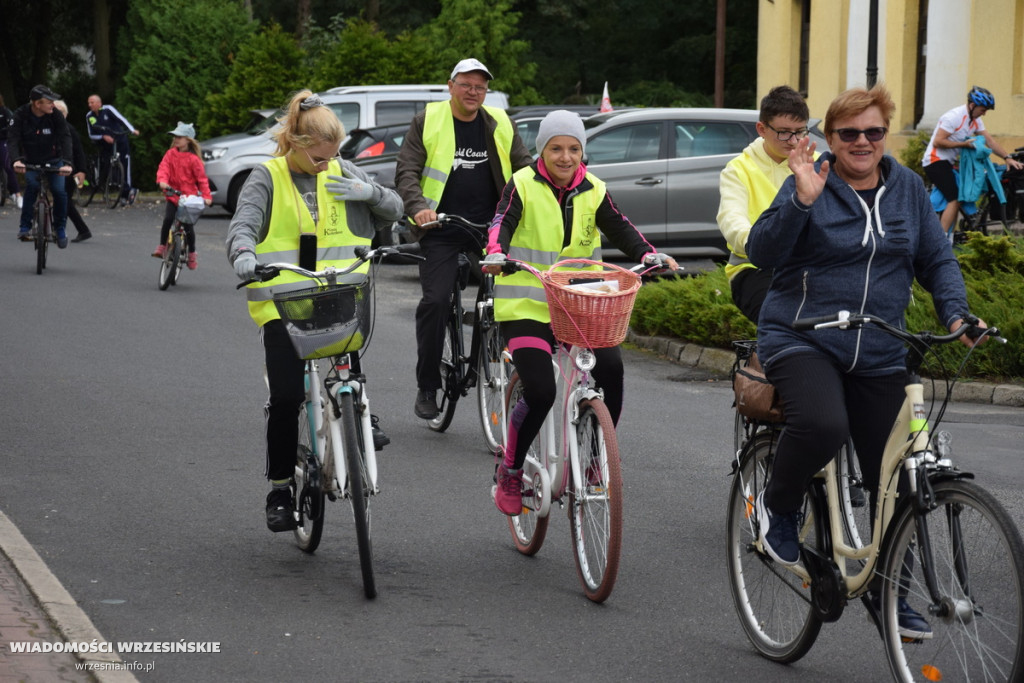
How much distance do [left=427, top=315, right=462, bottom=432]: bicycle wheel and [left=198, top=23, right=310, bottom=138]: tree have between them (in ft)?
69.4

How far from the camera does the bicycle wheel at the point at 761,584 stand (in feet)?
15.8

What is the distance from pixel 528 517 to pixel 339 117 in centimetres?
1941

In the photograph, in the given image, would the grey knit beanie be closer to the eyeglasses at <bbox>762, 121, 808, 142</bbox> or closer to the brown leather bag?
the eyeglasses at <bbox>762, 121, 808, 142</bbox>

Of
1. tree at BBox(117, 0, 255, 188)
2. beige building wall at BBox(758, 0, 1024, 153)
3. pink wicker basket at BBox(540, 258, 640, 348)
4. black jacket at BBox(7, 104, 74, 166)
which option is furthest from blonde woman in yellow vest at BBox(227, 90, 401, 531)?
tree at BBox(117, 0, 255, 188)

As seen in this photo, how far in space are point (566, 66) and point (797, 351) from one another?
45.8 meters

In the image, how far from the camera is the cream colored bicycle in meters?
3.91

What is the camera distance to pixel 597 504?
5.57 meters

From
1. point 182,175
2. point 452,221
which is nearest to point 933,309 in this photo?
point 452,221

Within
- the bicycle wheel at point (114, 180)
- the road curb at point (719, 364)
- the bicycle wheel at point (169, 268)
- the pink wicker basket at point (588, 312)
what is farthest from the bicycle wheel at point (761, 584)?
the bicycle wheel at point (114, 180)

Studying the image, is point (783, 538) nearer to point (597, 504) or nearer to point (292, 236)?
point (597, 504)

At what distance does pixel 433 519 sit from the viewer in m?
6.88

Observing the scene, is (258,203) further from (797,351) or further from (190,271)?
(190,271)

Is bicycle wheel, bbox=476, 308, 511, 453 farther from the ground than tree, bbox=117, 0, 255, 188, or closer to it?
closer to it

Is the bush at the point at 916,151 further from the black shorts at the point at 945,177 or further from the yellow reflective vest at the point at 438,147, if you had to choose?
the yellow reflective vest at the point at 438,147
